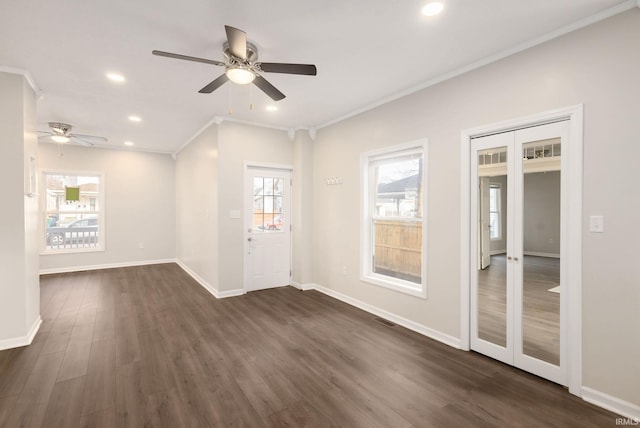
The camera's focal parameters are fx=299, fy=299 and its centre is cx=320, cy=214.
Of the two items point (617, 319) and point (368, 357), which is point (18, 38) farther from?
point (617, 319)

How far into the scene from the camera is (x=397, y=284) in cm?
391

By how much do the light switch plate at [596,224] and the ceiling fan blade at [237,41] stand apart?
9.77ft

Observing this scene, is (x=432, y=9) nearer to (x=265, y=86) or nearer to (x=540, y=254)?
(x=265, y=86)

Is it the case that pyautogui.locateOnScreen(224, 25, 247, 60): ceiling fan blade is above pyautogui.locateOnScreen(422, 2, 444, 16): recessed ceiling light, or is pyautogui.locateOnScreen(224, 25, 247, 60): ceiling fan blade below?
below

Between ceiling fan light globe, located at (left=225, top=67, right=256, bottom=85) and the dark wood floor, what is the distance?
8.71 feet

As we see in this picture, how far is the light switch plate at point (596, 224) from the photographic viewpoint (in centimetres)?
226

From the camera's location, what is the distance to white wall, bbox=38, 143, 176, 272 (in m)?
6.74

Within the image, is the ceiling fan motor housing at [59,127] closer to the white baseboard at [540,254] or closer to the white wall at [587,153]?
the white wall at [587,153]

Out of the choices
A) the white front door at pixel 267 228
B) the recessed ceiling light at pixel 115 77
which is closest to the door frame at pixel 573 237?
the white front door at pixel 267 228

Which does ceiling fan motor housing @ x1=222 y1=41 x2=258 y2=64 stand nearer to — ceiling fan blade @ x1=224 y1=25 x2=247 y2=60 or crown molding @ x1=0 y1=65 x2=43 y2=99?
ceiling fan blade @ x1=224 y1=25 x2=247 y2=60

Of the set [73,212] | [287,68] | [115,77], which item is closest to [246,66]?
[287,68]

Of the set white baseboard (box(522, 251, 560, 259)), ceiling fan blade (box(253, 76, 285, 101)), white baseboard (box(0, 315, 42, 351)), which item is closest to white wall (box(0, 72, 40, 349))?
white baseboard (box(0, 315, 42, 351))

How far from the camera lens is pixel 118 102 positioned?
4.18 m

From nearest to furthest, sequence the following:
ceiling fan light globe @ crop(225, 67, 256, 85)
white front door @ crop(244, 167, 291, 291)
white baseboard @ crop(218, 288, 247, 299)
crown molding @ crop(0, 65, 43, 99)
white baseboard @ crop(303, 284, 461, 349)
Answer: ceiling fan light globe @ crop(225, 67, 256, 85), crown molding @ crop(0, 65, 43, 99), white baseboard @ crop(303, 284, 461, 349), white baseboard @ crop(218, 288, 247, 299), white front door @ crop(244, 167, 291, 291)
